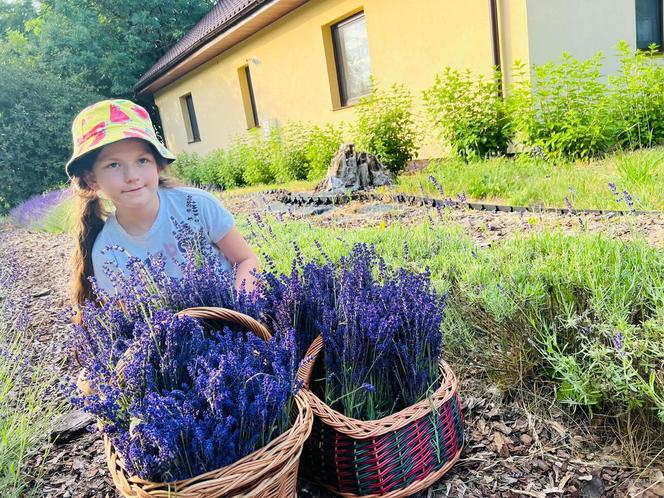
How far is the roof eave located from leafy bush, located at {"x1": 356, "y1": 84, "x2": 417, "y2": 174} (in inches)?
158

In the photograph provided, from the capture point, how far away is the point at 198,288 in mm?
1861

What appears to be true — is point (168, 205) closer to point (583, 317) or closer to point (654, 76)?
point (583, 317)

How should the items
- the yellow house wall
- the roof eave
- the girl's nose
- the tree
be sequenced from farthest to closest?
the tree, the roof eave, the yellow house wall, the girl's nose

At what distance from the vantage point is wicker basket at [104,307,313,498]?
1096 mm

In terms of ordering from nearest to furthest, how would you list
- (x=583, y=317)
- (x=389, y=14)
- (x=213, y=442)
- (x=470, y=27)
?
1. (x=213, y=442)
2. (x=583, y=317)
3. (x=470, y=27)
4. (x=389, y=14)

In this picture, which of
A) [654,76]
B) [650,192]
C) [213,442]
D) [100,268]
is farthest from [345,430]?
[654,76]

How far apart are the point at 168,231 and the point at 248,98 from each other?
13.4 meters

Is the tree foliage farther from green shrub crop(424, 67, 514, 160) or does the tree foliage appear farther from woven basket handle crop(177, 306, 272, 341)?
woven basket handle crop(177, 306, 272, 341)

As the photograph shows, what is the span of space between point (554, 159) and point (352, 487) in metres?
5.34

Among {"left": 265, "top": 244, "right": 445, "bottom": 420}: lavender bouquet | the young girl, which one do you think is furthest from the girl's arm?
{"left": 265, "top": 244, "right": 445, "bottom": 420}: lavender bouquet

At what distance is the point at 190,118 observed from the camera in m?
19.8

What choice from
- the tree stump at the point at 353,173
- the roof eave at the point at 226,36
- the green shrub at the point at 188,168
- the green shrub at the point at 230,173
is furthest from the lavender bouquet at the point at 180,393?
the green shrub at the point at 188,168

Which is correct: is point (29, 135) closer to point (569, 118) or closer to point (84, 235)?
point (569, 118)

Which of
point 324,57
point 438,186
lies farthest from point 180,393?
point 324,57
